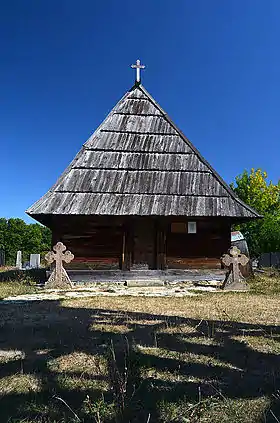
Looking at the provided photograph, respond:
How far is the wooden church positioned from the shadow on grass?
584 cm

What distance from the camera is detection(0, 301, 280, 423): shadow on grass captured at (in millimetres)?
2459

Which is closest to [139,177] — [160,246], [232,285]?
[160,246]

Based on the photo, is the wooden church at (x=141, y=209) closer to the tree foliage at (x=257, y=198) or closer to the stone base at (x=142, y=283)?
the stone base at (x=142, y=283)

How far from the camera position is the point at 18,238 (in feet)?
108

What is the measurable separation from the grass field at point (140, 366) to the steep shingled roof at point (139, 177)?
5.19 m

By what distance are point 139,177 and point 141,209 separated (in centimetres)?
154

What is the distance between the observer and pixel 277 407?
2.47m

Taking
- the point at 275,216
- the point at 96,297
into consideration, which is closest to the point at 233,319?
the point at 96,297

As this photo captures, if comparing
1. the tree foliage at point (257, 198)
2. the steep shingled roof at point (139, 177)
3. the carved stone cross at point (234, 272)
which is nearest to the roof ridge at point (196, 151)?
the steep shingled roof at point (139, 177)

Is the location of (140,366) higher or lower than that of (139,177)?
lower

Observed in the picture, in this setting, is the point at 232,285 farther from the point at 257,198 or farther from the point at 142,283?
the point at 257,198

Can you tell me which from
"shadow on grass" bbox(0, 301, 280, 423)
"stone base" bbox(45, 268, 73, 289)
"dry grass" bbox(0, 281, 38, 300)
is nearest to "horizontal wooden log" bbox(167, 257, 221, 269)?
"stone base" bbox(45, 268, 73, 289)

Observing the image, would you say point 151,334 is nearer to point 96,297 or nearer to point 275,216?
point 96,297

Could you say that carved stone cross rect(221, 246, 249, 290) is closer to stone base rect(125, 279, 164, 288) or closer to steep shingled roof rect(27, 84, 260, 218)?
steep shingled roof rect(27, 84, 260, 218)
